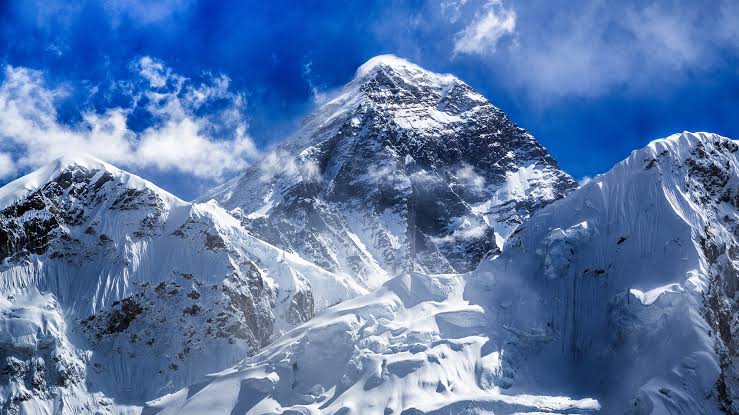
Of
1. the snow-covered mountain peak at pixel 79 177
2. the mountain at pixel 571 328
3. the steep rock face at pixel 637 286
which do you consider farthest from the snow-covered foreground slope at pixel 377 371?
the snow-covered mountain peak at pixel 79 177

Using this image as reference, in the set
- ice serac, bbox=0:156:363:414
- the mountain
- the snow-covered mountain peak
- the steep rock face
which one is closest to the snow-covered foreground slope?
the mountain

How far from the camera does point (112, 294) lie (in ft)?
471

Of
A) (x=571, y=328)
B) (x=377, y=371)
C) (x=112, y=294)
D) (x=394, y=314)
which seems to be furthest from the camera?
(x=112, y=294)

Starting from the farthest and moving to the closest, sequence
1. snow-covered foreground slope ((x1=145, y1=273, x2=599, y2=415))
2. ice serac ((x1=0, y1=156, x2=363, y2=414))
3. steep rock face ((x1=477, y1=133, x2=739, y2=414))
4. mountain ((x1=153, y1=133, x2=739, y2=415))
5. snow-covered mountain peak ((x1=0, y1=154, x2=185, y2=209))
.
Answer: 1. snow-covered mountain peak ((x1=0, y1=154, x2=185, y2=209))
2. ice serac ((x1=0, y1=156, x2=363, y2=414))
3. snow-covered foreground slope ((x1=145, y1=273, x2=599, y2=415))
4. mountain ((x1=153, y1=133, x2=739, y2=415))
5. steep rock face ((x1=477, y1=133, x2=739, y2=414))

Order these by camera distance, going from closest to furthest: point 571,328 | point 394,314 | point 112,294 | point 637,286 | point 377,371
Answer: point 637,286
point 377,371
point 571,328
point 394,314
point 112,294

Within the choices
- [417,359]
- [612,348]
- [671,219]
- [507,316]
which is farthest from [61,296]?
[671,219]

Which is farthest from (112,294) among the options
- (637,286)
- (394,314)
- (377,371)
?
(637,286)

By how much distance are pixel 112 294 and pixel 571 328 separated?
78.5 m

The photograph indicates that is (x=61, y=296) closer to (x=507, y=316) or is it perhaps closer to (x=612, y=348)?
(x=507, y=316)

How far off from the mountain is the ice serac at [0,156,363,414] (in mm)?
14322

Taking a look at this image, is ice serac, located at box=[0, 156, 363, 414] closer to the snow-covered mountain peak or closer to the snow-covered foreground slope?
the snow-covered mountain peak

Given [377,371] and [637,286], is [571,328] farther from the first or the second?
[377,371]

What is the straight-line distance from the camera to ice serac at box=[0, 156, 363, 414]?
130500mm

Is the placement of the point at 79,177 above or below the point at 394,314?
above
